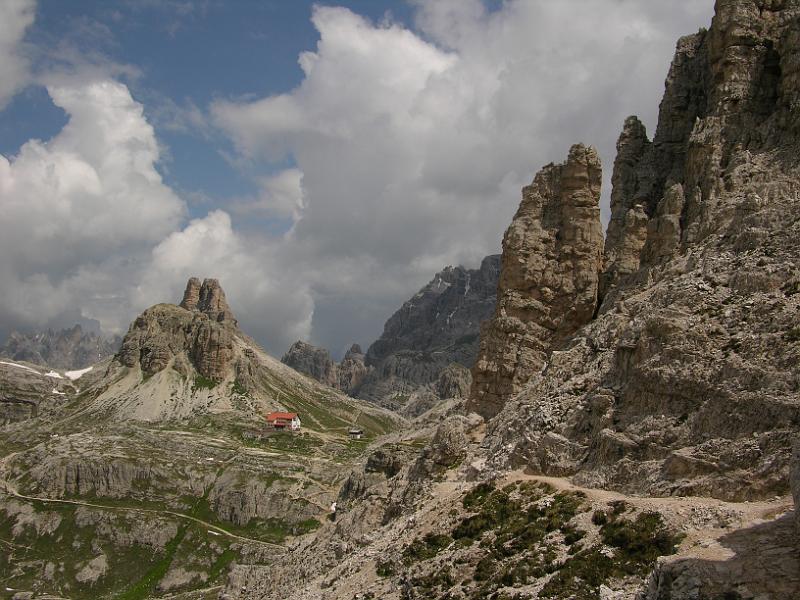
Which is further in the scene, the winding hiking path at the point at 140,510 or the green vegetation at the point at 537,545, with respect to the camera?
the winding hiking path at the point at 140,510

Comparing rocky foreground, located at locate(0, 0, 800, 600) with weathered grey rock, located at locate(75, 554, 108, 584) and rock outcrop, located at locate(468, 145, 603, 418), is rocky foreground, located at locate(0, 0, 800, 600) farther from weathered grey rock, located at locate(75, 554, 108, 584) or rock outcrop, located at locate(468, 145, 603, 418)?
weathered grey rock, located at locate(75, 554, 108, 584)

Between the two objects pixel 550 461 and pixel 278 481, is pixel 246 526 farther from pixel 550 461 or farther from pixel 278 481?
pixel 550 461

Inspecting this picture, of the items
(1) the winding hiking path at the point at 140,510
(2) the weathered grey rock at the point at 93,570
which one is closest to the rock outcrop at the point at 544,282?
(1) the winding hiking path at the point at 140,510

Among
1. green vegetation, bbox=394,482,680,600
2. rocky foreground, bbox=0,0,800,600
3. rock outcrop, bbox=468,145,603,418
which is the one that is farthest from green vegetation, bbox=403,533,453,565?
rock outcrop, bbox=468,145,603,418

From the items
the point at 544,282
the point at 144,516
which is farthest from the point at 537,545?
the point at 144,516

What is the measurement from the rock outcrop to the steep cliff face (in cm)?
59

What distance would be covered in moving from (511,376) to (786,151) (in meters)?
30.1

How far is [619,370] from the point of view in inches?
1639

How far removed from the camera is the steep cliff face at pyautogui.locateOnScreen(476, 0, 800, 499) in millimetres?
31594

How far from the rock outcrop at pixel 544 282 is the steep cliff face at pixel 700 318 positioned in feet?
1.92

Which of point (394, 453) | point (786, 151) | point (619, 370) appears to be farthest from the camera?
point (394, 453)

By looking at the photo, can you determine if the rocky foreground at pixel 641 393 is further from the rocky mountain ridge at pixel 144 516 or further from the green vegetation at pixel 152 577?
the rocky mountain ridge at pixel 144 516

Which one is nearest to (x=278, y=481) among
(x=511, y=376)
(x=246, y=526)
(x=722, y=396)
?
(x=246, y=526)

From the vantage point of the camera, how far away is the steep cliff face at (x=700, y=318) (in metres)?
31.6
